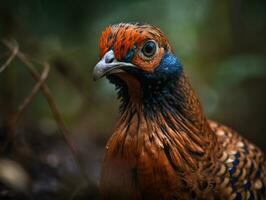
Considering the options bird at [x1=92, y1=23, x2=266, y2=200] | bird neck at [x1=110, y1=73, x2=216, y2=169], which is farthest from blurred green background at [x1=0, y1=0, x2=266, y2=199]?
bird neck at [x1=110, y1=73, x2=216, y2=169]

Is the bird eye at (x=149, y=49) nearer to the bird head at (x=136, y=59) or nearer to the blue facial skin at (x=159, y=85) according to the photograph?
the bird head at (x=136, y=59)

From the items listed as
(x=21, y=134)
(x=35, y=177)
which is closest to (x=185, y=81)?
(x=35, y=177)

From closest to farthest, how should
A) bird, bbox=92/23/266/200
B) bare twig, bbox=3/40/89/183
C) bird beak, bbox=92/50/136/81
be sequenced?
1. bird beak, bbox=92/50/136/81
2. bird, bbox=92/23/266/200
3. bare twig, bbox=3/40/89/183

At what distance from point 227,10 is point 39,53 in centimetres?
280

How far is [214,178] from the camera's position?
410 centimetres

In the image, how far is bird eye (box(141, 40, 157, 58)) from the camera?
12.6 ft

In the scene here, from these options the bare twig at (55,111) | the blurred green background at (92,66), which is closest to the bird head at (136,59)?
the bare twig at (55,111)

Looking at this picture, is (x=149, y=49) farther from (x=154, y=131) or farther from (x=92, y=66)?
(x=92, y=66)

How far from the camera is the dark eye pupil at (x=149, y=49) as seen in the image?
12.6 feet

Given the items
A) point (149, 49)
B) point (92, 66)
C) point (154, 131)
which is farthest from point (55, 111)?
point (92, 66)

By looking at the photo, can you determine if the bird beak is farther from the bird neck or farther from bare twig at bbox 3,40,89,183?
bare twig at bbox 3,40,89,183

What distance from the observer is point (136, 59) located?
3793mm

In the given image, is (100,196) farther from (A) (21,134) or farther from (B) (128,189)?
(A) (21,134)

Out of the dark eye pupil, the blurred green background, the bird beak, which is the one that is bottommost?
the blurred green background
